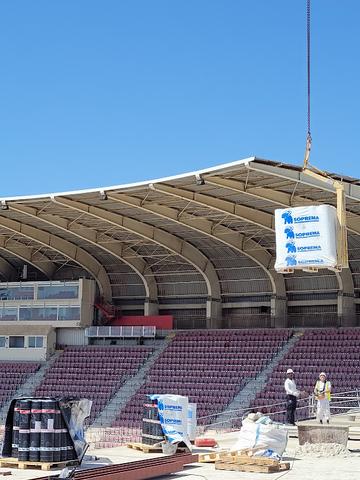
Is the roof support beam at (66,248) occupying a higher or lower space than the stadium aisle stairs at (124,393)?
higher

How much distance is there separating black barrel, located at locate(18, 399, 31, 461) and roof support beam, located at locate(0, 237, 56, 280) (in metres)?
32.3

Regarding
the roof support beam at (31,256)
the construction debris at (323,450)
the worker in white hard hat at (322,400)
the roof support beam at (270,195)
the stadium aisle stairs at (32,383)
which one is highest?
the roof support beam at (31,256)

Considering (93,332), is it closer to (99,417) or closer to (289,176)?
(99,417)

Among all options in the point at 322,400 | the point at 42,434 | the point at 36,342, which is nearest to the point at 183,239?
the point at 36,342

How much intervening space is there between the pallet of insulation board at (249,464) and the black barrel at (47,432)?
3.55 meters

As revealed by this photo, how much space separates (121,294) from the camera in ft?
169

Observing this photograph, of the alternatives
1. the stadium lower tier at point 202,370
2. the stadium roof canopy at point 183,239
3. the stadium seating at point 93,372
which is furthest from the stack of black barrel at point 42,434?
the stadium seating at point 93,372

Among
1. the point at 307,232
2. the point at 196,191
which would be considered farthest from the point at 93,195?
the point at 307,232

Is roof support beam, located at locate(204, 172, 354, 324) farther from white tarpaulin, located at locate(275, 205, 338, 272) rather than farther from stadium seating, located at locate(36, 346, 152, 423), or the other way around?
stadium seating, located at locate(36, 346, 152, 423)

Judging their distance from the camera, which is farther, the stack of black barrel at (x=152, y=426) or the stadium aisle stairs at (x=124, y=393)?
the stadium aisle stairs at (x=124, y=393)

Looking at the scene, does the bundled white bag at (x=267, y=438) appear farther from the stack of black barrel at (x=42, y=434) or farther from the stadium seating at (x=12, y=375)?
the stadium seating at (x=12, y=375)

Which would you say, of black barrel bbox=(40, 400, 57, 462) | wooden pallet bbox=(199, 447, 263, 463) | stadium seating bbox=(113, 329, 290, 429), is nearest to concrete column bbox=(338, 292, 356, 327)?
stadium seating bbox=(113, 329, 290, 429)

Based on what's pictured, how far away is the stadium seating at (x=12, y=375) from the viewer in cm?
4491

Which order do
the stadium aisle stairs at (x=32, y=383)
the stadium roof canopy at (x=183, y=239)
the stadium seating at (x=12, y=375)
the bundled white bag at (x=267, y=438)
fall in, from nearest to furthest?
the bundled white bag at (x=267, y=438) → the stadium roof canopy at (x=183, y=239) → the stadium aisle stairs at (x=32, y=383) → the stadium seating at (x=12, y=375)
